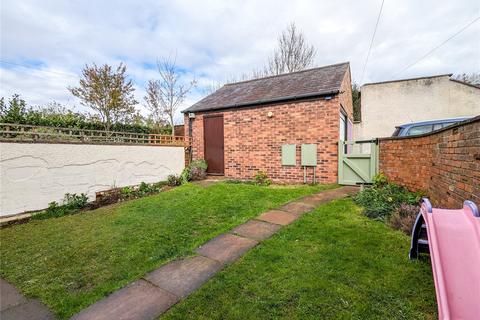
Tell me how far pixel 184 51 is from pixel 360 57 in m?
11.5

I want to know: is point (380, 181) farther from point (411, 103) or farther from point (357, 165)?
point (411, 103)

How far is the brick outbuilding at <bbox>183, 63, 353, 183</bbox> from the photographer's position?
7.25 m

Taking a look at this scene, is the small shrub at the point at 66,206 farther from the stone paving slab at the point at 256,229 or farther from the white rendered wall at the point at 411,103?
the white rendered wall at the point at 411,103

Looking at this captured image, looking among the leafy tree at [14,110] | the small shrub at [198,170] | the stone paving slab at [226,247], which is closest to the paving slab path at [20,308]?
the stone paving slab at [226,247]

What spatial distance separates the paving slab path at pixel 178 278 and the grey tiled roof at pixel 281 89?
5.19 metres

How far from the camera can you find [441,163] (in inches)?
131

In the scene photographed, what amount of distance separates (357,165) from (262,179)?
314 centimetres

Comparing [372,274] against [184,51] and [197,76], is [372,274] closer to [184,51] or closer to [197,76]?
[184,51]

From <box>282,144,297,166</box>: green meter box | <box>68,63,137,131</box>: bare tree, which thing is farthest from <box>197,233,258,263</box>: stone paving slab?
<box>68,63,137,131</box>: bare tree

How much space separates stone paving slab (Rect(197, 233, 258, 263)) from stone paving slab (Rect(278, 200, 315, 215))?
163cm

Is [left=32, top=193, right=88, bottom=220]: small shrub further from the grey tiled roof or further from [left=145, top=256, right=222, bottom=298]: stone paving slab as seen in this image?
the grey tiled roof

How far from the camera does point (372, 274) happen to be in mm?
2305

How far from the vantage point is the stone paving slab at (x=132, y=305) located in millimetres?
1956

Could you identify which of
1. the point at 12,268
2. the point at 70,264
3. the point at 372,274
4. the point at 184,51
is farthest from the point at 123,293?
the point at 184,51
